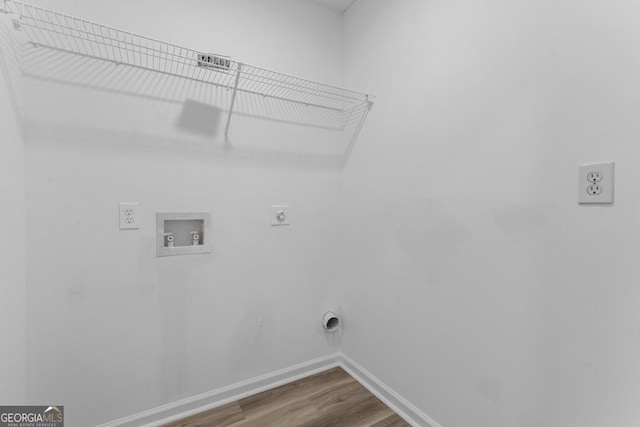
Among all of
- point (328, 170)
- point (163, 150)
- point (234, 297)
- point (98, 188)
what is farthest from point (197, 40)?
point (234, 297)

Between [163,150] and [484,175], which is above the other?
[163,150]

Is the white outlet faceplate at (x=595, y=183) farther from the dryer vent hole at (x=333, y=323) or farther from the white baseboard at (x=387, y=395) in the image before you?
the dryer vent hole at (x=333, y=323)

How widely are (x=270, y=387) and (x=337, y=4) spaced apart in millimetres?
2497

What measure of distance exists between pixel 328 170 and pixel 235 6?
1076 mm

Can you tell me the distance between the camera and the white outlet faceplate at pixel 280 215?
1763mm

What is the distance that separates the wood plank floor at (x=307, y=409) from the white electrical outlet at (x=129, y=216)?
1.03 meters

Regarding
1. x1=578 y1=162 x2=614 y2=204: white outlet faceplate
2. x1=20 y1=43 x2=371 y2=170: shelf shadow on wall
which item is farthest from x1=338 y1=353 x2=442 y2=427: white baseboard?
x1=20 y1=43 x2=371 y2=170: shelf shadow on wall

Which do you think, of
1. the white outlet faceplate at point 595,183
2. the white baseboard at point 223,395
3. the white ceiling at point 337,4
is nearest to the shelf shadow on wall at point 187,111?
the white ceiling at point 337,4

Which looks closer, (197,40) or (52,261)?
(52,261)

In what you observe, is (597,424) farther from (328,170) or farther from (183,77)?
(183,77)

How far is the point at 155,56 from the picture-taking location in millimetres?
1398

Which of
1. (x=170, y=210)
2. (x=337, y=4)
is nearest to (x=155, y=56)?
(x=170, y=210)

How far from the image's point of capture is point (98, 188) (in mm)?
1326

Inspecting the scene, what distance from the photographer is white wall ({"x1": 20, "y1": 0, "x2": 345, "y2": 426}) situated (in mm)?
1263
